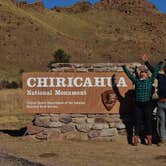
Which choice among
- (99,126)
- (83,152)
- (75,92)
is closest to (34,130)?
(75,92)

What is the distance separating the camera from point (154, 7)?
463ft

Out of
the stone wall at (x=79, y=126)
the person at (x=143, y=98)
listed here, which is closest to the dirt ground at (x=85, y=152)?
the stone wall at (x=79, y=126)

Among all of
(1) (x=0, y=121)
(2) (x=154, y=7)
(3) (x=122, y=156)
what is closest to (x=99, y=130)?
(3) (x=122, y=156)

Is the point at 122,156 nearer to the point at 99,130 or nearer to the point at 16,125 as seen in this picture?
the point at 99,130

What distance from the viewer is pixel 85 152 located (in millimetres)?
11875

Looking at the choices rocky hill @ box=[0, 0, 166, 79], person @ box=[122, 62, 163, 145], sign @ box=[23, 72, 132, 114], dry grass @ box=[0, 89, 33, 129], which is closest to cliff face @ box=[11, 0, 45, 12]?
rocky hill @ box=[0, 0, 166, 79]

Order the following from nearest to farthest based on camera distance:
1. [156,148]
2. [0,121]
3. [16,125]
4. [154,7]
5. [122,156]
A: [122,156] < [156,148] < [16,125] < [0,121] < [154,7]

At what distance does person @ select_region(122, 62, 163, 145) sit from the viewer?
1248cm

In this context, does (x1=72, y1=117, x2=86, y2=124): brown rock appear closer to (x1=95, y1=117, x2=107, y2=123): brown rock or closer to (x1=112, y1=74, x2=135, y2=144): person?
(x1=95, y1=117, x2=107, y2=123): brown rock

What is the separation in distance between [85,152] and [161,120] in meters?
1.98

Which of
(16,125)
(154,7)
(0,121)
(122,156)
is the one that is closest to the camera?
(122,156)

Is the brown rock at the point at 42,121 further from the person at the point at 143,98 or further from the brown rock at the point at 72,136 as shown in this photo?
the person at the point at 143,98

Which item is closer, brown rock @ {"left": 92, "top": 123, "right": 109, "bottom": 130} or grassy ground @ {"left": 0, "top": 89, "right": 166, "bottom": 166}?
grassy ground @ {"left": 0, "top": 89, "right": 166, "bottom": 166}

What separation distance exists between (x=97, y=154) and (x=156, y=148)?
5.13 ft
